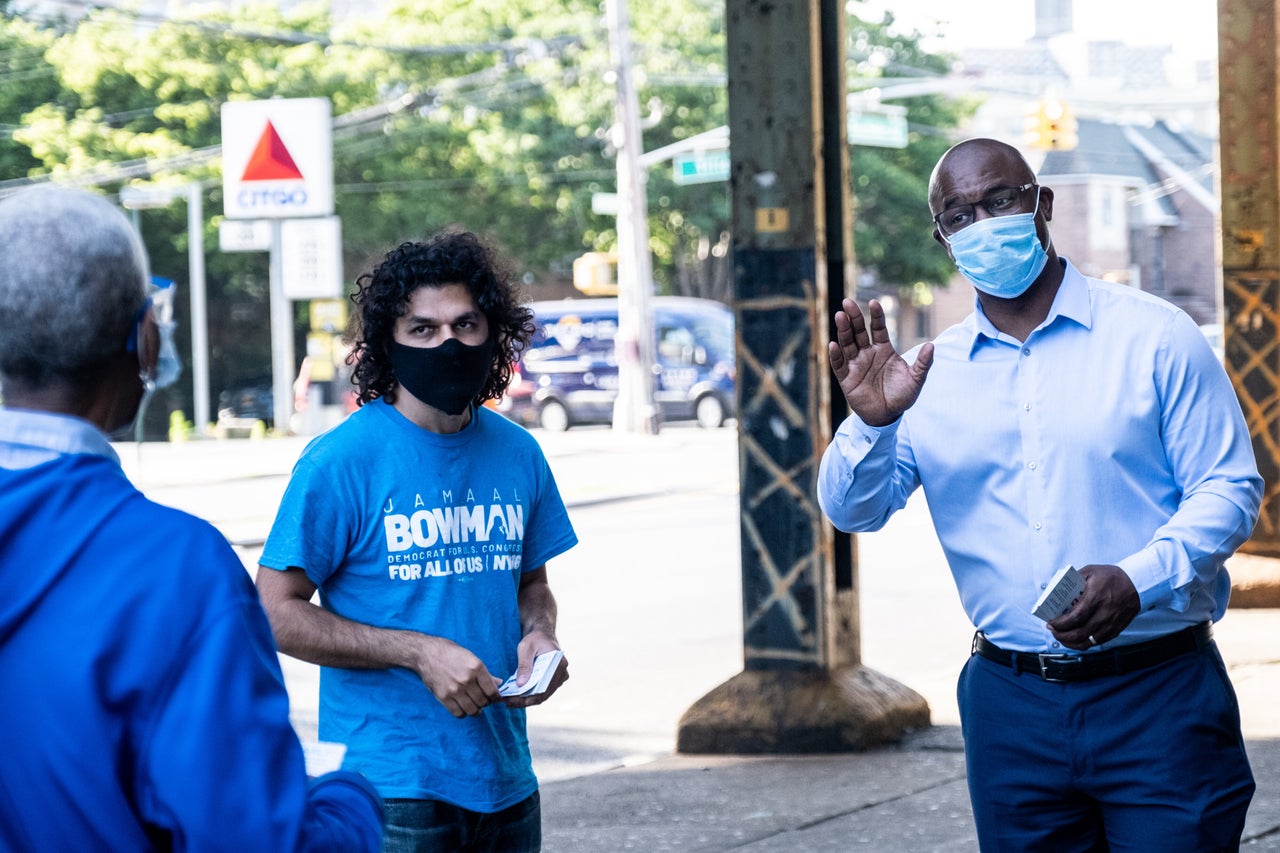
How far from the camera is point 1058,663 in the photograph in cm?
320

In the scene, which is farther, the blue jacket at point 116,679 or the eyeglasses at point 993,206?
the eyeglasses at point 993,206

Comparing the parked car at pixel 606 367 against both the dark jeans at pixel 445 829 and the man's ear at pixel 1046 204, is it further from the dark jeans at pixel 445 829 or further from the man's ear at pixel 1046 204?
the dark jeans at pixel 445 829

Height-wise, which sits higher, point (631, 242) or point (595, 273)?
point (631, 242)

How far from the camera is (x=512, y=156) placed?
41969 millimetres

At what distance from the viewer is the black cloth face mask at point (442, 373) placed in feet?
11.0

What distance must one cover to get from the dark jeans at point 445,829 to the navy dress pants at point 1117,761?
0.91 metres

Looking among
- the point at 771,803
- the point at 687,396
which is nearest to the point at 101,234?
the point at 771,803

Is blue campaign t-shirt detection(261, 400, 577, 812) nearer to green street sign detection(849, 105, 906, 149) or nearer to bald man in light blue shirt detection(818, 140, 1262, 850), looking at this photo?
bald man in light blue shirt detection(818, 140, 1262, 850)

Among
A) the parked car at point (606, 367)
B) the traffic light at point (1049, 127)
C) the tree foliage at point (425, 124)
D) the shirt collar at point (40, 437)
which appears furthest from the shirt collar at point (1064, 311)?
the tree foliage at point (425, 124)

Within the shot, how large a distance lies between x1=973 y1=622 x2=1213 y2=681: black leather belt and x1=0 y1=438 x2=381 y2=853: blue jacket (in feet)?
6.13

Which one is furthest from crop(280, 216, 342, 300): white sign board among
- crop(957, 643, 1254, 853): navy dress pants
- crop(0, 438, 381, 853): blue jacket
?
crop(0, 438, 381, 853): blue jacket

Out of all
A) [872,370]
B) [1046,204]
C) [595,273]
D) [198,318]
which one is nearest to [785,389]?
[1046,204]

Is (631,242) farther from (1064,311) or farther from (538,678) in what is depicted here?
(538,678)

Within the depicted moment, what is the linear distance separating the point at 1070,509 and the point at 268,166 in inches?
595
